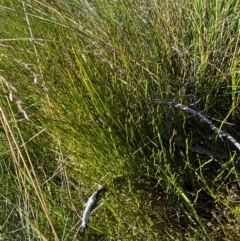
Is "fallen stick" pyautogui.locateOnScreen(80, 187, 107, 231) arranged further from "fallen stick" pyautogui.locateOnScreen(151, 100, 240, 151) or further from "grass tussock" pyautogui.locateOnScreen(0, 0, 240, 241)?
"fallen stick" pyautogui.locateOnScreen(151, 100, 240, 151)

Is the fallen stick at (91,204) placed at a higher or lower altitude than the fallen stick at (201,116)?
lower

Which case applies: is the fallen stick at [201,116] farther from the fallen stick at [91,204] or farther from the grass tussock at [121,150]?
the fallen stick at [91,204]

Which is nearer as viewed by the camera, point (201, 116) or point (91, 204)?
point (91, 204)

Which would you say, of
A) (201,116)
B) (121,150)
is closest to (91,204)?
(121,150)

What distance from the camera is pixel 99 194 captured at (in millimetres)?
1005

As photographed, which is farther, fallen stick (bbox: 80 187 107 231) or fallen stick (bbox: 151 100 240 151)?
fallen stick (bbox: 151 100 240 151)

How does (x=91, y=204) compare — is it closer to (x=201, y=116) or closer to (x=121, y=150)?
(x=121, y=150)

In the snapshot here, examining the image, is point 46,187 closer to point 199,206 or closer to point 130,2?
point 199,206

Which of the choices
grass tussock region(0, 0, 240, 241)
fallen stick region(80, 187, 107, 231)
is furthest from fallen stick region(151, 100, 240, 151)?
fallen stick region(80, 187, 107, 231)

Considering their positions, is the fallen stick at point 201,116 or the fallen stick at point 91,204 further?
the fallen stick at point 201,116

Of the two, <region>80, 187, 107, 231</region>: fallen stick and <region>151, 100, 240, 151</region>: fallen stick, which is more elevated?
<region>151, 100, 240, 151</region>: fallen stick

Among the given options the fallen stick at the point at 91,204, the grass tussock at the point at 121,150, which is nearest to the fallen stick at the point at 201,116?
the grass tussock at the point at 121,150

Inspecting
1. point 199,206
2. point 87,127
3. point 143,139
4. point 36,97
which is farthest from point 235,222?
point 36,97

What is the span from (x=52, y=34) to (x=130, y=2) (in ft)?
0.99
